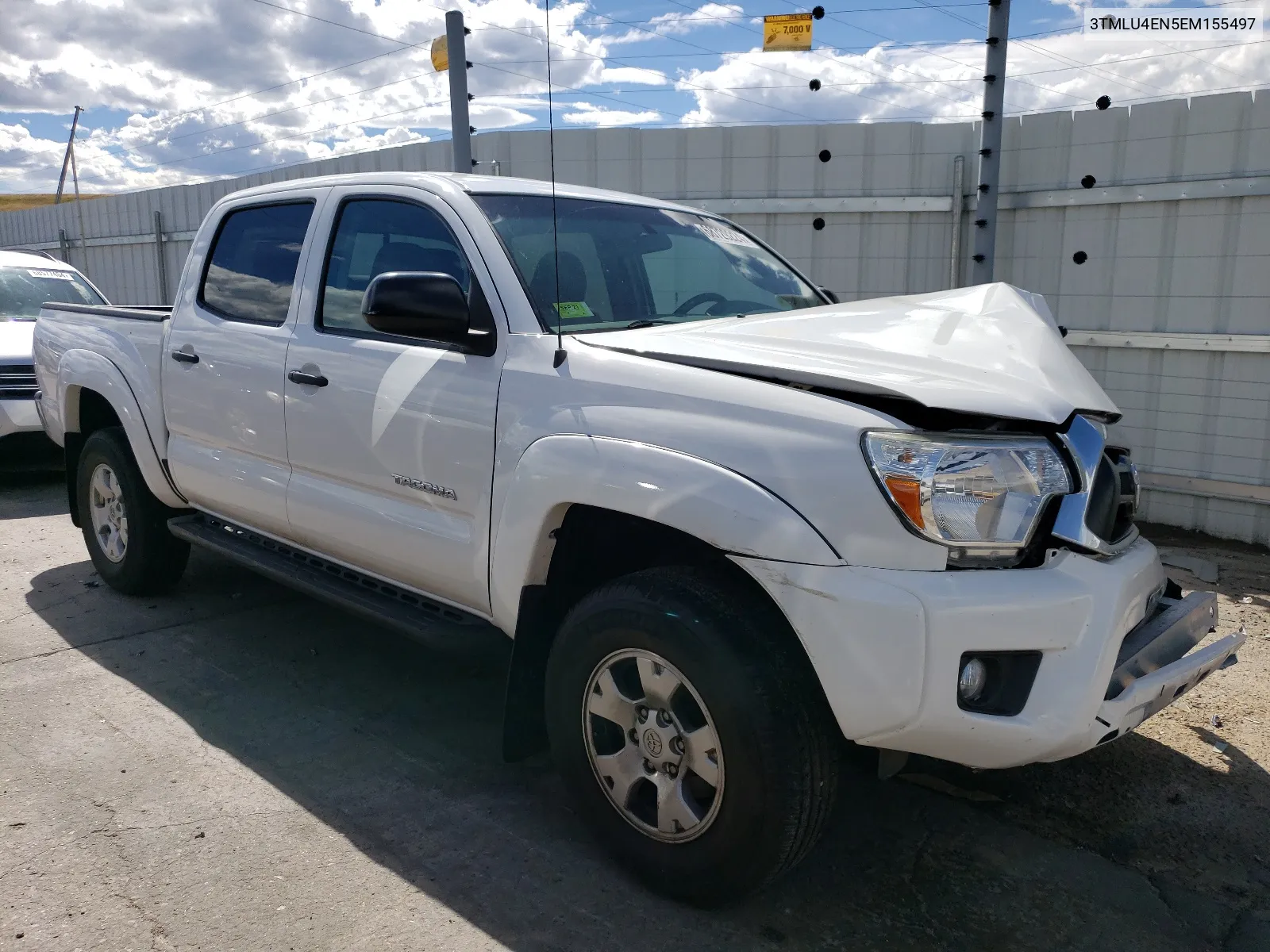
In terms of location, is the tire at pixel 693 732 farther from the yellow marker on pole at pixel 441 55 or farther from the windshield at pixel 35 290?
the windshield at pixel 35 290

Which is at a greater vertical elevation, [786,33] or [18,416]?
[786,33]

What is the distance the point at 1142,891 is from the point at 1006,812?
0.50 m

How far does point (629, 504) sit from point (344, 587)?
156 centimetres

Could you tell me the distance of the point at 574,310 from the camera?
125 inches

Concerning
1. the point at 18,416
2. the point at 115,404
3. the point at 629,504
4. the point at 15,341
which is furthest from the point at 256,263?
the point at 15,341

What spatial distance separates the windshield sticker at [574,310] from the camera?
3133 mm

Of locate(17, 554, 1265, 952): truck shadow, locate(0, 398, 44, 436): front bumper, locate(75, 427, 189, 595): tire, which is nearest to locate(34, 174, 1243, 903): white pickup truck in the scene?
locate(17, 554, 1265, 952): truck shadow

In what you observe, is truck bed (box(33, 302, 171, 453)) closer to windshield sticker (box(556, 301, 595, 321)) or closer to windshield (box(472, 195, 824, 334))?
windshield (box(472, 195, 824, 334))

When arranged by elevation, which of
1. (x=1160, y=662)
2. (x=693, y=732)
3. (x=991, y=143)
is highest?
(x=991, y=143)

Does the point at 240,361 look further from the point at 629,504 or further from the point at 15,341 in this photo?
the point at 15,341

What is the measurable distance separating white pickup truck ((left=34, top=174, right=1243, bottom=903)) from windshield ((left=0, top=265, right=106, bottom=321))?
19.7ft

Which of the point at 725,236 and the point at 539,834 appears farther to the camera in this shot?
the point at 725,236

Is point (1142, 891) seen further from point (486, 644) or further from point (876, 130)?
point (876, 130)

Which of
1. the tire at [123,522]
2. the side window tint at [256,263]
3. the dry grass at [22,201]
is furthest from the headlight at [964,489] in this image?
the dry grass at [22,201]
